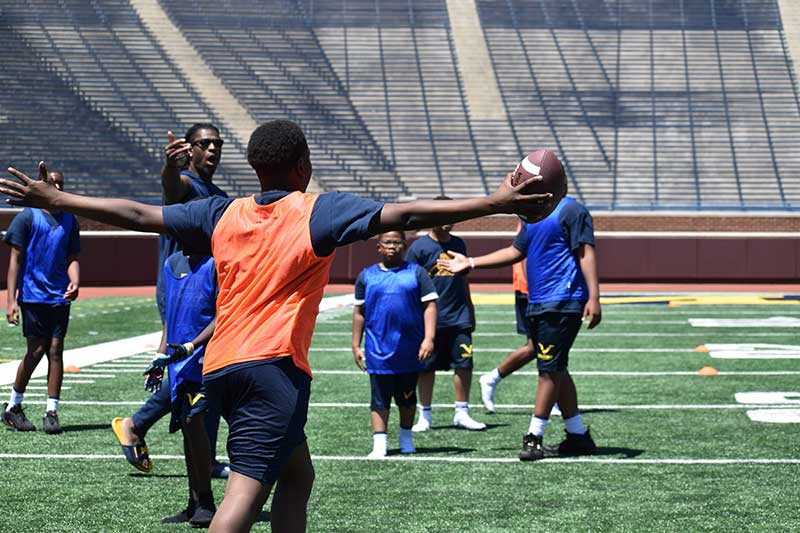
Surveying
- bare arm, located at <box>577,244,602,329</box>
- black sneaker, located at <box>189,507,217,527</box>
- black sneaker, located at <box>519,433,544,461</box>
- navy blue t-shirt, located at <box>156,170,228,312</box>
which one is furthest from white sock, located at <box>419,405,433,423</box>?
black sneaker, located at <box>189,507,217,527</box>

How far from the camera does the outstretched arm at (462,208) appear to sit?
3781 millimetres

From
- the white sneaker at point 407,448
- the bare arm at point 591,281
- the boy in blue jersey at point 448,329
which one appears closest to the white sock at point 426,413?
the boy in blue jersey at point 448,329

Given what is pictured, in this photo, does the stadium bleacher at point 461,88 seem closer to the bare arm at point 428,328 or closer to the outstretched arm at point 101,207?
the bare arm at point 428,328

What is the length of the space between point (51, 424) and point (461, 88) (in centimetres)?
3001

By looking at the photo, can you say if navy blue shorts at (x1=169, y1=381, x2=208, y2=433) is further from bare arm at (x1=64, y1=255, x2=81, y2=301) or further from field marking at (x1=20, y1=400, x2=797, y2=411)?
field marking at (x1=20, y1=400, x2=797, y2=411)

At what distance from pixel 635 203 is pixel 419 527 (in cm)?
2850

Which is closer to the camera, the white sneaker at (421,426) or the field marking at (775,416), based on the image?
the white sneaker at (421,426)

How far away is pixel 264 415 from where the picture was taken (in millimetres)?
3891

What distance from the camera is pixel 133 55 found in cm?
3822

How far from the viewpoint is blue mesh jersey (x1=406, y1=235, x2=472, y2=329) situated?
29.2 feet

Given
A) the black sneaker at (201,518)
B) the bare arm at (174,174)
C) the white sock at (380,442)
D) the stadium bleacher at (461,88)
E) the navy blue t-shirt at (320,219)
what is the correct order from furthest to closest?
the stadium bleacher at (461,88)
the white sock at (380,442)
the black sneaker at (201,518)
the bare arm at (174,174)
the navy blue t-shirt at (320,219)

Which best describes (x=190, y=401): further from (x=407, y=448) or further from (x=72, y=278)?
(x=72, y=278)

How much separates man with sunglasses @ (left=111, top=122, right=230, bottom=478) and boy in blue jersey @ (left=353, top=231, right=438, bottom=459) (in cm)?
106

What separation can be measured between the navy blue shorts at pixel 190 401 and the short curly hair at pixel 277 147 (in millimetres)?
1940
